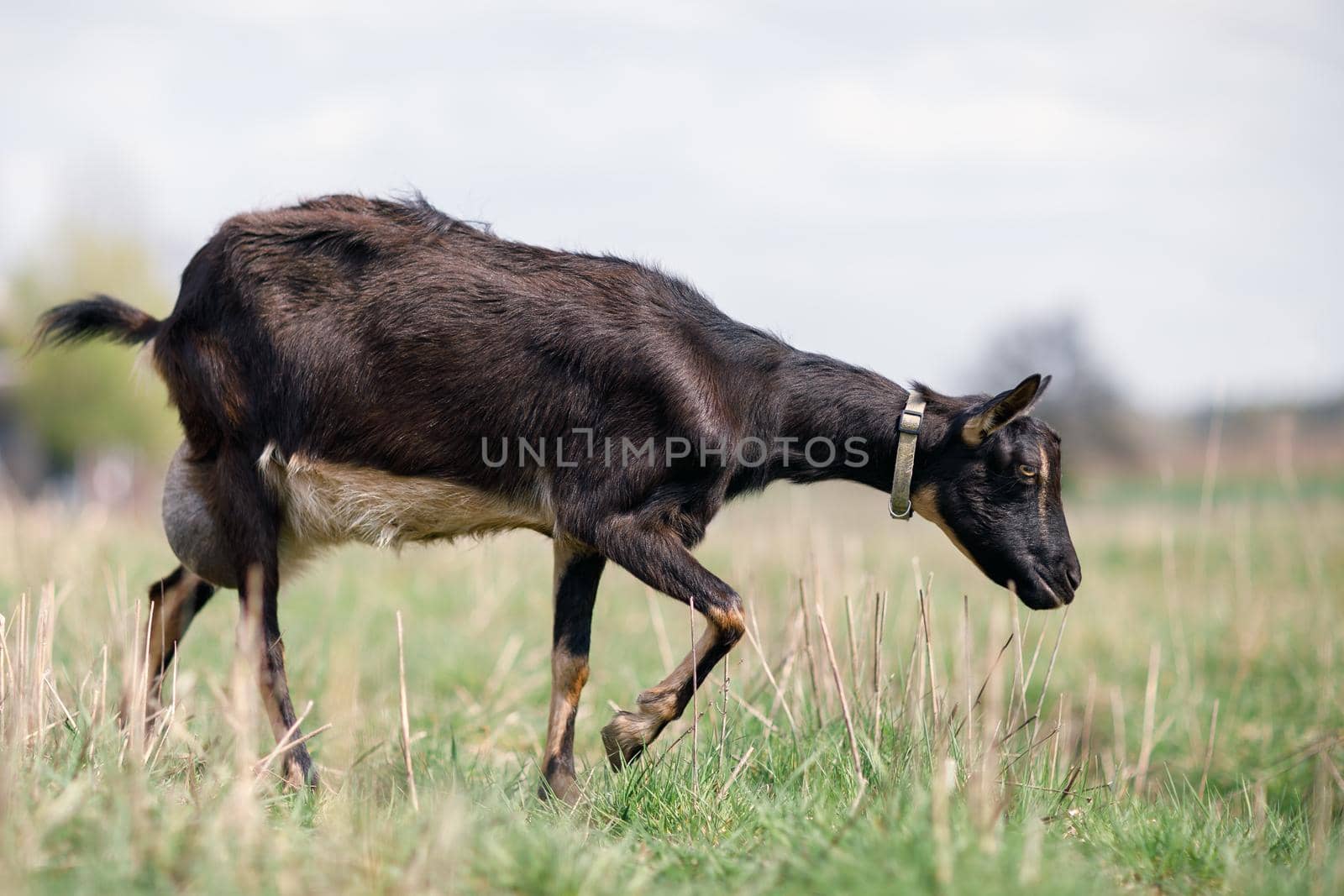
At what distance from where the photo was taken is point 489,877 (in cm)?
284

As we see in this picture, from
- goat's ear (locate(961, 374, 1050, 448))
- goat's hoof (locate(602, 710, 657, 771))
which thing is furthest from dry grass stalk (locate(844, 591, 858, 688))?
goat's hoof (locate(602, 710, 657, 771))

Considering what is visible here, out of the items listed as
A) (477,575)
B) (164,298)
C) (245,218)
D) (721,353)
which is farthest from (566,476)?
(164,298)

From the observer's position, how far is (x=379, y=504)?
430 centimetres

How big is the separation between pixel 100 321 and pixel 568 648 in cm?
249

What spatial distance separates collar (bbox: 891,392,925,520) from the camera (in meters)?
4.43

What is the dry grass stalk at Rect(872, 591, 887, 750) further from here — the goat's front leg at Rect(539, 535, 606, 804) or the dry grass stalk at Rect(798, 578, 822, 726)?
the goat's front leg at Rect(539, 535, 606, 804)

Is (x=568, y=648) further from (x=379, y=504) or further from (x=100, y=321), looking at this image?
(x=100, y=321)

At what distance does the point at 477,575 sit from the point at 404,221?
4.55m

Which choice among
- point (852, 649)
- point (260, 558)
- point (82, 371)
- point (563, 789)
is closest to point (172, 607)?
point (260, 558)

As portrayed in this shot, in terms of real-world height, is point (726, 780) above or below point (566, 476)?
below

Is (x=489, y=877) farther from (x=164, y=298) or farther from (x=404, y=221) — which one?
(x=164, y=298)

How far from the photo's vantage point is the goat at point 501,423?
4234 mm

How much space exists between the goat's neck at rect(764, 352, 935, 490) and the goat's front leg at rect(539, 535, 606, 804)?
852mm

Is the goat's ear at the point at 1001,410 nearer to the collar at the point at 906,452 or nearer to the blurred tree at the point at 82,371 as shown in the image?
the collar at the point at 906,452
